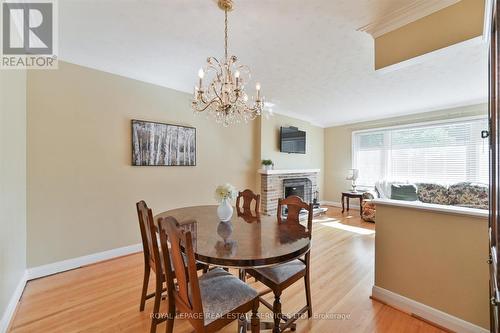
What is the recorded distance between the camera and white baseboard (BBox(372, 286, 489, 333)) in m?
1.66

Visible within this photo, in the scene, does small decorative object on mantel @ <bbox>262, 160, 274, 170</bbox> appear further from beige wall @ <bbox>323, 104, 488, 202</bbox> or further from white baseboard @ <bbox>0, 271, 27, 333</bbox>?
white baseboard @ <bbox>0, 271, 27, 333</bbox>

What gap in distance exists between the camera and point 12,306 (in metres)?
1.86

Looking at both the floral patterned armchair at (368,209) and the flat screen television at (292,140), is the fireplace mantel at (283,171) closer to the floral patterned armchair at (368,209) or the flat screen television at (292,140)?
the flat screen television at (292,140)

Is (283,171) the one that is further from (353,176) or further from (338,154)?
(338,154)

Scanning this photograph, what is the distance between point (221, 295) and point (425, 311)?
1713mm

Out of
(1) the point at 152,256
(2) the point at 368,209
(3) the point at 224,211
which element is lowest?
(2) the point at 368,209

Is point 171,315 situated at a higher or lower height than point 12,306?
higher

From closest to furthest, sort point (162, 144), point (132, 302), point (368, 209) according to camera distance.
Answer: point (132, 302), point (162, 144), point (368, 209)

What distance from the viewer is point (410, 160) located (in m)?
5.23

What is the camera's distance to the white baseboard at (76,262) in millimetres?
2440

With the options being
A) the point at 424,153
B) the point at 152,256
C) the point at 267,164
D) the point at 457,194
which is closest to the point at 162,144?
the point at 152,256

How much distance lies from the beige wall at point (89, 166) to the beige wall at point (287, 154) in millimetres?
1799
